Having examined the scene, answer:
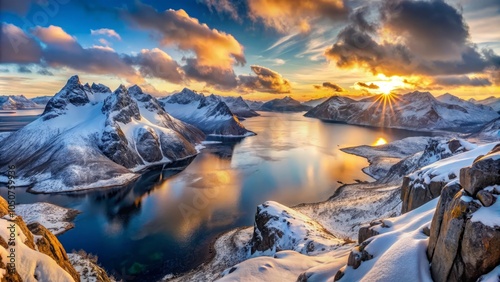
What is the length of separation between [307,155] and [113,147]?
302 ft

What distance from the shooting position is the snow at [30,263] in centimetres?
2000

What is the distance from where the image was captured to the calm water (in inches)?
1895

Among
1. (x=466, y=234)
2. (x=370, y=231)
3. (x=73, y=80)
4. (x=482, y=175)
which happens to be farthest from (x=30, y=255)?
(x=73, y=80)

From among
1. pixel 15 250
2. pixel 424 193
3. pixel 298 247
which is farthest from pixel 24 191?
pixel 424 193

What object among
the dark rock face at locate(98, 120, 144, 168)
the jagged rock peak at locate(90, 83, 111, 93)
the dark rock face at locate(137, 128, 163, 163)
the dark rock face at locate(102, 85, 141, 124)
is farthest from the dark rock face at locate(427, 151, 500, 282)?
the jagged rock peak at locate(90, 83, 111, 93)

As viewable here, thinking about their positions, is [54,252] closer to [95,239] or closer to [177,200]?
[95,239]

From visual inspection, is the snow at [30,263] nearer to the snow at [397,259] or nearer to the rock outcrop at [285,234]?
the snow at [397,259]

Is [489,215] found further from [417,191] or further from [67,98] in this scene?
[67,98]

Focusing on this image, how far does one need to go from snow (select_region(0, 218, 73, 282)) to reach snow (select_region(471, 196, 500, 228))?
1166 inches

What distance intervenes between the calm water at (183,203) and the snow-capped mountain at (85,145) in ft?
33.9

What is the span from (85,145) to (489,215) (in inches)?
4975

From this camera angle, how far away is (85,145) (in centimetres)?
10938

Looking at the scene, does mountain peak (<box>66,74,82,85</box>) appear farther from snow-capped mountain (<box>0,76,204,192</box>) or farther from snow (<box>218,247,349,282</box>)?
snow (<box>218,247,349,282</box>)

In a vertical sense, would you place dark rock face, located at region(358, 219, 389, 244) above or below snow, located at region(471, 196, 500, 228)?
below
